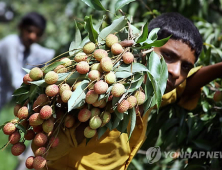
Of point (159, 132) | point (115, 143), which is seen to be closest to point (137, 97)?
point (115, 143)

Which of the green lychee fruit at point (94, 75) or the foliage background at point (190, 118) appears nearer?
the green lychee fruit at point (94, 75)

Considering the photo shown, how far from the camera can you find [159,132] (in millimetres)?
1341

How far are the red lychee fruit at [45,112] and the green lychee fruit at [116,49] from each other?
0.65 ft

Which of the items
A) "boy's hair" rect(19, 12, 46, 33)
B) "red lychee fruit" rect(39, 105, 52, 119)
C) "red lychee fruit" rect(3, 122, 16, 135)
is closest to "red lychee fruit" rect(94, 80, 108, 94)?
"red lychee fruit" rect(39, 105, 52, 119)

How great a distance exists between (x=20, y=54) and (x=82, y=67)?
1.54 m

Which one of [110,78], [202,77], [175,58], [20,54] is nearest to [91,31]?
[110,78]

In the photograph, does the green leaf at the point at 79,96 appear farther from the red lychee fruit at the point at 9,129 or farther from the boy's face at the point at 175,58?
the boy's face at the point at 175,58

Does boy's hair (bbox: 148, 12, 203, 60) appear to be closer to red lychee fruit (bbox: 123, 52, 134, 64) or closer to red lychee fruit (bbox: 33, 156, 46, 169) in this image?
red lychee fruit (bbox: 123, 52, 134, 64)

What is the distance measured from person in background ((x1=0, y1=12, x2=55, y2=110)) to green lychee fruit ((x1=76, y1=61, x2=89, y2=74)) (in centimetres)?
147

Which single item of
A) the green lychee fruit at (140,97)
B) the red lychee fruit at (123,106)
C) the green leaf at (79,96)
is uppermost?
the green leaf at (79,96)

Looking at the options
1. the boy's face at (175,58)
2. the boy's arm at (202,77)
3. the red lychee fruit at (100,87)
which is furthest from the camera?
the boy's arm at (202,77)

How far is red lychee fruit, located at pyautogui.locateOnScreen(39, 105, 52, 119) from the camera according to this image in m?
0.78

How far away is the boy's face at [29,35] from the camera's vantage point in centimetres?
226

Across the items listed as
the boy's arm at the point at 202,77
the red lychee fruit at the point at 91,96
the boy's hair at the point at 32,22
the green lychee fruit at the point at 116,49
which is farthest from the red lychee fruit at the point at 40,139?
the boy's hair at the point at 32,22
